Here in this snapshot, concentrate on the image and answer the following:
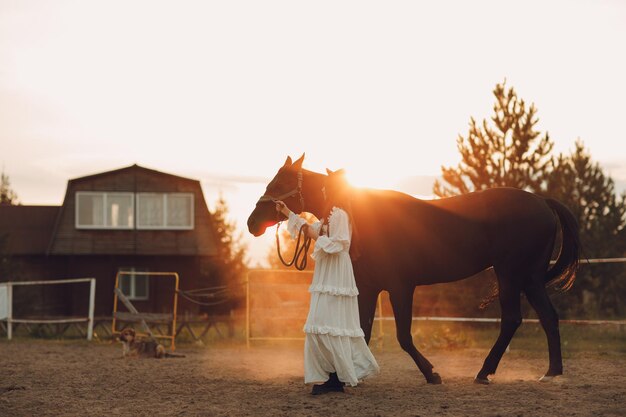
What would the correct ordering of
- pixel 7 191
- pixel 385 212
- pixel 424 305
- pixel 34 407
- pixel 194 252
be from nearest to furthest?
pixel 34 407 → pixel 385 212 → pixel 424 305 → pixel 194 252 → pixel 7 191

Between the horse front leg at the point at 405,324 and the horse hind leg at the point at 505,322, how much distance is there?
64 cm

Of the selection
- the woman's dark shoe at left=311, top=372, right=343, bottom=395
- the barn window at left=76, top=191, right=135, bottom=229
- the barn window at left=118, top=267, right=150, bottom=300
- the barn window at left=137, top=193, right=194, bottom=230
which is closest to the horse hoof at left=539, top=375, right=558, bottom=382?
the woman's dark shoe at left=311, top=372, right=343, bottom=395

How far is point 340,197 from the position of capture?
7840 millimetres

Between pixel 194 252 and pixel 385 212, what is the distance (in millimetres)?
19760

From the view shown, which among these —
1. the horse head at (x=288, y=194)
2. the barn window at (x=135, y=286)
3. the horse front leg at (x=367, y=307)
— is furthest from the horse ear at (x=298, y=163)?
the barn window at (x=135, y=286)

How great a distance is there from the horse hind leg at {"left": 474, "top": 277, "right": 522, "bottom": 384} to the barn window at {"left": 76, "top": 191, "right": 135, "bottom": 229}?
2108 centimetres

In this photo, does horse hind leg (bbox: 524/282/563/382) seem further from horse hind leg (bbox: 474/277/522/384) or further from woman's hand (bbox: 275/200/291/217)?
woman's hand (bbox: 275/200/291/217)

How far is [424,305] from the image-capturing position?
18859mm

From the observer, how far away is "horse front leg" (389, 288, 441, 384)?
8094mm

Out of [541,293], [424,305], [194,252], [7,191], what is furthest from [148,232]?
[541,293]

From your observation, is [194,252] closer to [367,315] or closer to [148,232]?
[148,232]

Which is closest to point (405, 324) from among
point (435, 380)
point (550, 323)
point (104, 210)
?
point (435, 380)

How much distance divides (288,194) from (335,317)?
4.67 ft

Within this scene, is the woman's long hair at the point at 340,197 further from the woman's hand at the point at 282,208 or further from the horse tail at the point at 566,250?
the horse tail at the point at 566,250
